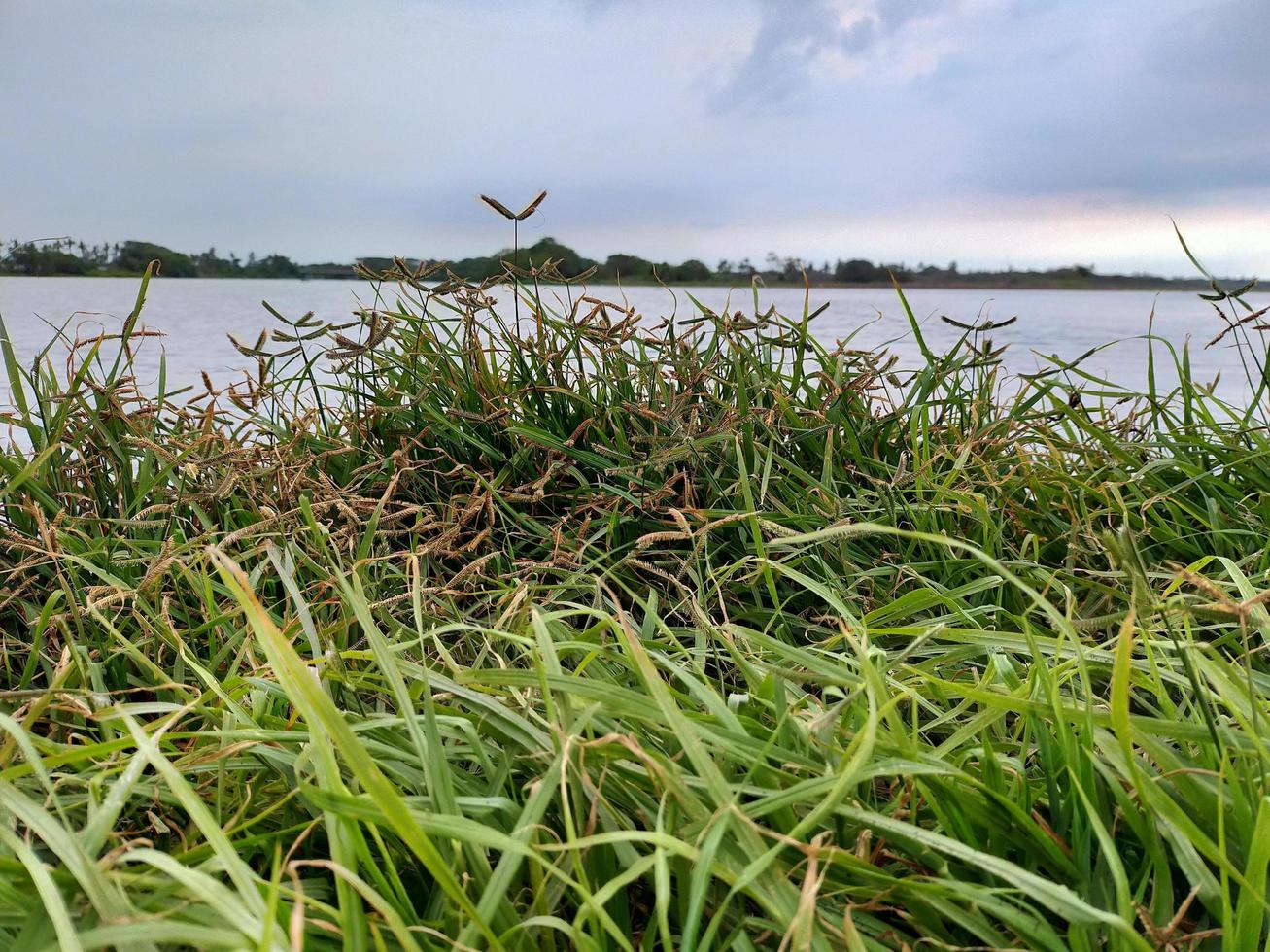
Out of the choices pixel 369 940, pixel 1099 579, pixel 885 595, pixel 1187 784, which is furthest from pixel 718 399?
pixel 369 940

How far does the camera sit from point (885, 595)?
1.59 metres

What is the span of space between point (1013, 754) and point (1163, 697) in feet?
0.55

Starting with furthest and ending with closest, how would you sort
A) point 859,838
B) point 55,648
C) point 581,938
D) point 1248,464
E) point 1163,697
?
point 1248,464
point 55,648
point 1163,697
point 859,838
point 581,938

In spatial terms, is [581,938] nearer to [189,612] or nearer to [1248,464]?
[189,612]

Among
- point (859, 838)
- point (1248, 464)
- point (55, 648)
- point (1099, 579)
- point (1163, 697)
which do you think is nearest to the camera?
point (859, 838)

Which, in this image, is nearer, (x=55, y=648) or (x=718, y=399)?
(x=55, y=648)

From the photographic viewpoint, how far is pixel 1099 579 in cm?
166

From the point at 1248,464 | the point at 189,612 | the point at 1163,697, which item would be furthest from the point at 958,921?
the point at 1248,464

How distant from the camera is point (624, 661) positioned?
1053 millimetres

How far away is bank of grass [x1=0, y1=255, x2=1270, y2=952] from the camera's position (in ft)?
2.39

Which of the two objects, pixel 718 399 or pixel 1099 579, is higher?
pixel 718 399

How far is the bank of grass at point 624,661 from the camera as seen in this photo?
0.73 meters

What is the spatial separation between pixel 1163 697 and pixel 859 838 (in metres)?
0.42

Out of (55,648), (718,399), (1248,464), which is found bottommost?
(55,648)
